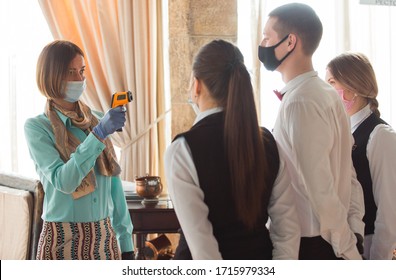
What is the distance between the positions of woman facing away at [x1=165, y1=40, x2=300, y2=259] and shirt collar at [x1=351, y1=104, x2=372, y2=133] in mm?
803

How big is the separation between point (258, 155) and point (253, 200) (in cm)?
13

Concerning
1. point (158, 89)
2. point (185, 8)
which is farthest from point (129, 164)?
point (185, 8)

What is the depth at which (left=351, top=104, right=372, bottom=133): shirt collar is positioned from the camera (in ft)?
7.95

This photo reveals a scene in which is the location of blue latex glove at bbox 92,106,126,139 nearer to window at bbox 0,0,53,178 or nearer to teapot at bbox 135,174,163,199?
teapot at bbox 135,174,163,199

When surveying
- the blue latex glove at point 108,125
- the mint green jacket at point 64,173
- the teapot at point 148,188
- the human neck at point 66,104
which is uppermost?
the human neck at point 66,104

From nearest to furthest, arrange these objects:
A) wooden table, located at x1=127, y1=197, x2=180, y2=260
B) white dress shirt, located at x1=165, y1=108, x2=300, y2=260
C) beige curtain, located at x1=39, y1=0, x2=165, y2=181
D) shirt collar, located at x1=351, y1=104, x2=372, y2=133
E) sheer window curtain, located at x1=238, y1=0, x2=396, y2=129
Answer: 1. white dress shirt, located at x1=165, y1=108, x2=300, y2=260
2. shirt collar, located at x1=351, y1=104, x2=372, y2=133
3. wooden table, located at x1=127, y1=197, x2=180, y2=260
4. beige curtain, located at x1=39, y1=0, x2=165, y2=181
5. sheer window curtain, located at x1=238, y1=0, x2=396, y2=129

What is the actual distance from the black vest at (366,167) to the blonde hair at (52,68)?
1.14 metres

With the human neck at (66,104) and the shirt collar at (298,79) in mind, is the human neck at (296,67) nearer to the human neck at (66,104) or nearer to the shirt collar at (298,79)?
the shirt collar at (298,79)

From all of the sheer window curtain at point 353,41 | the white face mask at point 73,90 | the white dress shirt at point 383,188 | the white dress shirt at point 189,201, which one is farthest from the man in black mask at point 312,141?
the sheer window curtain at point 353,41

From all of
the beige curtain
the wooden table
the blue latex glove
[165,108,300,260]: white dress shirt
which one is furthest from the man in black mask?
the beige curtain

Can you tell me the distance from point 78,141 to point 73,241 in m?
0.36

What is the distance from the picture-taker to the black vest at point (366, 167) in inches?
92.4

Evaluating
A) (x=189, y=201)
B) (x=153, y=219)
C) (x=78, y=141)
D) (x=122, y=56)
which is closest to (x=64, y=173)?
(x=78, y=141)
